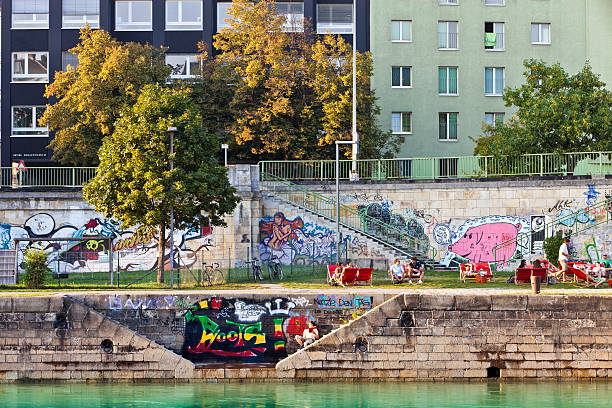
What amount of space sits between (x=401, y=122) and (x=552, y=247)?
21125 millimetres

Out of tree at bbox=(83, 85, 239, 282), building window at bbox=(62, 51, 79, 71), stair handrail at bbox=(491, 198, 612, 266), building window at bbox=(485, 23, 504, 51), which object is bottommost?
stair handrail at bbox=(491, 198, 612, 266)

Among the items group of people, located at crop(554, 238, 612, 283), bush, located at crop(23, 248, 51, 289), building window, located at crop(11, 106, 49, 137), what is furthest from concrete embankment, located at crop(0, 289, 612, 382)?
building window, located at crop(11, 106, 49, 137)

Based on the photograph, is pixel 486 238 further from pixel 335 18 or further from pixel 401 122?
pixel 335 18

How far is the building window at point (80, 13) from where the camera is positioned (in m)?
57.7

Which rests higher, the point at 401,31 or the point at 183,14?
the point at 183,14

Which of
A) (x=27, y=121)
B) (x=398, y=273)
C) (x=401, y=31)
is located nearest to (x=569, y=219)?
(x=398, y=273)

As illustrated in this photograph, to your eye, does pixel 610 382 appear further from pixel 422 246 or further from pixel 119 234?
pixel 119 234

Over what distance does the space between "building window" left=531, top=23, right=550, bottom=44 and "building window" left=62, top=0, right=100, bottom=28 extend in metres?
26.7

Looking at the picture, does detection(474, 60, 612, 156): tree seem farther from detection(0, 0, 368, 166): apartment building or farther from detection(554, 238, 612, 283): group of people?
detection(0, 0, 368, 166): apartment building

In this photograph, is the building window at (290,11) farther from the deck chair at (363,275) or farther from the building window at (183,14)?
the deck chair at (363,275)

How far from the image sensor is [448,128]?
2356 inches

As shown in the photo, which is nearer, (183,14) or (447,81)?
(183,14)

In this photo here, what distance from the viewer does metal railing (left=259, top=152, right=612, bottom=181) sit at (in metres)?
43.8

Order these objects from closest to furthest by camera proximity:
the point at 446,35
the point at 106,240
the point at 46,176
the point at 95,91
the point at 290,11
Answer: the point at 106,240, the point at 46,176, the point at 95,91, the point at 290,11, the point at 446,35
